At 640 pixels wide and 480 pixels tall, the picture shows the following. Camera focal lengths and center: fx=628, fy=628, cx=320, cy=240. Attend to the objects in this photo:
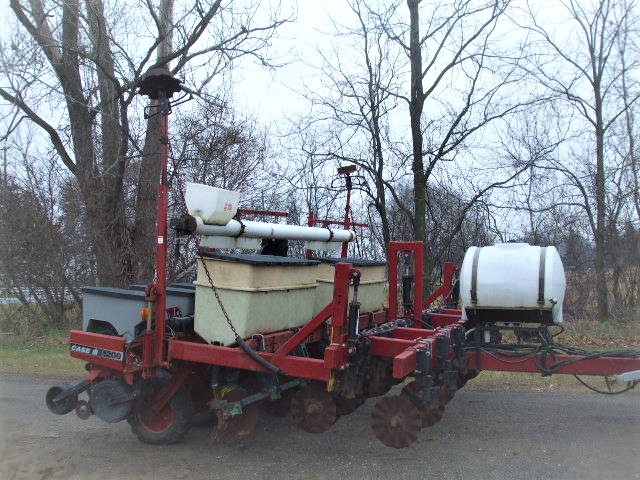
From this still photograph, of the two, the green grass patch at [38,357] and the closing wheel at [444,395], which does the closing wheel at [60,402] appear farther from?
the green grass patch at [38,357]

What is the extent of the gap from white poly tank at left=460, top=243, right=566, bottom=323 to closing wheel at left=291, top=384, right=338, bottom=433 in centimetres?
145

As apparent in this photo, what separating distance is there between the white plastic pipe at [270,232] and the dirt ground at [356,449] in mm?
1735

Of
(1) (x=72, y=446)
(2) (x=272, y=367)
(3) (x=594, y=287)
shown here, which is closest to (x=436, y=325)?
(2) (x=272, y=367)

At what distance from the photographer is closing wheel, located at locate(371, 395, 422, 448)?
4.27 meters

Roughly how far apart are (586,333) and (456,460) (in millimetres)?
7400

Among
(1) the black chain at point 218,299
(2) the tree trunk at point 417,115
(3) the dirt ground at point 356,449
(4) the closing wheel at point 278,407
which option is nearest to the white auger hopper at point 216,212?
(1) the black chain at point 218,299

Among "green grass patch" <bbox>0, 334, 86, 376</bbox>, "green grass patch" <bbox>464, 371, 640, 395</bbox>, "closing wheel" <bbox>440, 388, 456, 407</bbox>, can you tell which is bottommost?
"green grass patch" <bbox>0, 334, 86, 376</bbox>

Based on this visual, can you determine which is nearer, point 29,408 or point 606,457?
point 606,457

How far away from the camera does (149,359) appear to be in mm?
4746

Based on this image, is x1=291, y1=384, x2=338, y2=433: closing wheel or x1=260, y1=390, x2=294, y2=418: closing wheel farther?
x1=260, y1=390, x2=294, y2=418: closing wheel

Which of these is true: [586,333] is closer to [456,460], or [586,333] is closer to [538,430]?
[538,430]

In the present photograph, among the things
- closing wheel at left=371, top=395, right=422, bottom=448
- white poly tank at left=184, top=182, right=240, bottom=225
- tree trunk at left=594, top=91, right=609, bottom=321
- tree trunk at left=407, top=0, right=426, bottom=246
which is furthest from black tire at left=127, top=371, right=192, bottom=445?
tree trunk at left=594, top=91, right=609, bottom=321

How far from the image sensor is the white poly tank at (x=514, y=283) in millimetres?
4918

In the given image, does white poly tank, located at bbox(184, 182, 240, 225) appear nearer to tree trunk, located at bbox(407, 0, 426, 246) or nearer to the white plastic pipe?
the white plastic pipe
